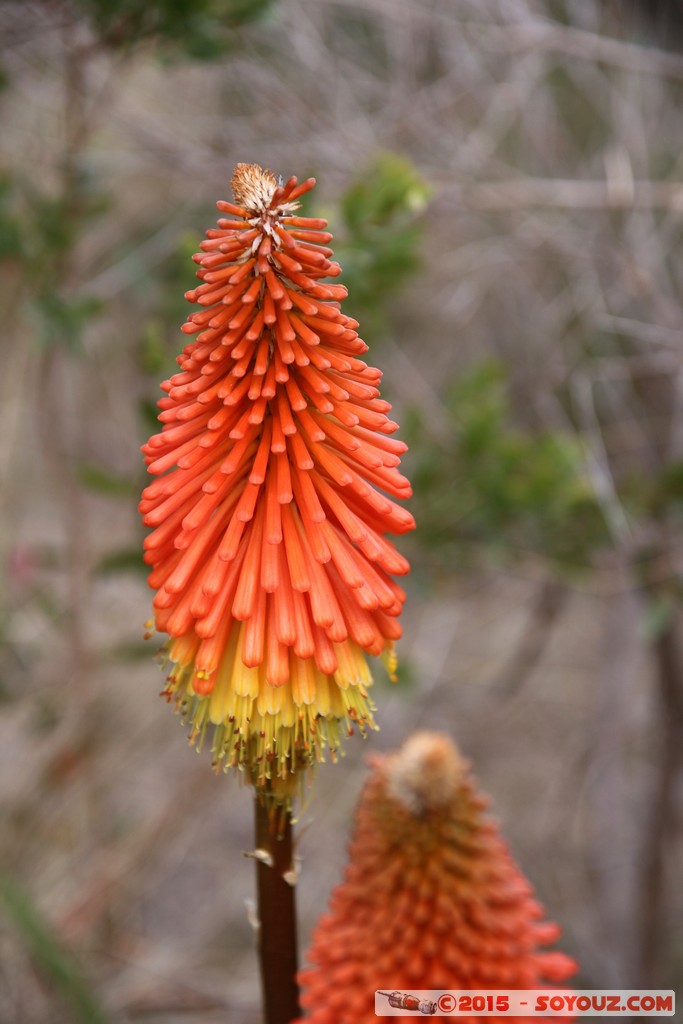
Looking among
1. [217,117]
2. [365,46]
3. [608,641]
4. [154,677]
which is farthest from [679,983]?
[365,46]

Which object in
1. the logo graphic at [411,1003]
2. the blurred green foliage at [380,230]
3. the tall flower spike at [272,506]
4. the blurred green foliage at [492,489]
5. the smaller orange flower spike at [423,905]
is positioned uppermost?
the blurred green foliage at [380,230]

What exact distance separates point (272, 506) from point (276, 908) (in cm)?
56

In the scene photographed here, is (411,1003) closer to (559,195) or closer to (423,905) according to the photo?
(423,905)

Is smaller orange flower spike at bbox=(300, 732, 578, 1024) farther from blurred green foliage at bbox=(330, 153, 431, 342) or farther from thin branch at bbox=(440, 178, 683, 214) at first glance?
thin branch at bbox=(440, 178, 683, 214)

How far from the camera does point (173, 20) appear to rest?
2326 mm

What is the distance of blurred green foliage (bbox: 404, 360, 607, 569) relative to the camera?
277 centimetres

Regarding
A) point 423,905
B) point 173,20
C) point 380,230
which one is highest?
point 173,20

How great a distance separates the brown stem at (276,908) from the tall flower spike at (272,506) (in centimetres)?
5

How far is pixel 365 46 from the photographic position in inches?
167

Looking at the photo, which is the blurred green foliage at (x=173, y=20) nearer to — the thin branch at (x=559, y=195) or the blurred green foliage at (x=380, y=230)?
the blurred green foliage at (x=380, y=230)

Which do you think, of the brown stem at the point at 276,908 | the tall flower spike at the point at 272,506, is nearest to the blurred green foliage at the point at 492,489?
the tall flower spike at the point at 272,506

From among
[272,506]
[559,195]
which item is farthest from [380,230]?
[272,506]

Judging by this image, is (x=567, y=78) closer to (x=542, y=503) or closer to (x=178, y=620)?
(x=542, y=503)

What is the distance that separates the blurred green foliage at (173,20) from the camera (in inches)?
91.6
